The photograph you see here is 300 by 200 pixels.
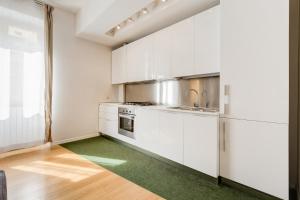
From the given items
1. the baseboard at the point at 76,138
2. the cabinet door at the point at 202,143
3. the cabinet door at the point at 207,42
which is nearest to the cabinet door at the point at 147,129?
the cabinet door at the point at 202,143

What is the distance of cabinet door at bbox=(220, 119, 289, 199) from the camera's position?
151 cm

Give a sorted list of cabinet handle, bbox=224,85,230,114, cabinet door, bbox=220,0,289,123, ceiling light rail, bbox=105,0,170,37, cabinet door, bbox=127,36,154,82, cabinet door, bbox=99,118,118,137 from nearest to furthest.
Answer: cabinet door, bbox=220,0,289,123 → cabinet handle, bbox=224,85,230,114 → ceiling light rail, bbox=105,0,170,37 → cabinet door, bbox=127,36,154,82 → cabinet door, bbox=99,118,118,137

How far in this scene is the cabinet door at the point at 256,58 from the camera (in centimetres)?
150

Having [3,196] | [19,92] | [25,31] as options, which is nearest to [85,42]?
[25,31]

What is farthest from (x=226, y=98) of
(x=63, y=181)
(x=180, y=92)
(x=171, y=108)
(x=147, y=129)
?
(x=63, y=181)

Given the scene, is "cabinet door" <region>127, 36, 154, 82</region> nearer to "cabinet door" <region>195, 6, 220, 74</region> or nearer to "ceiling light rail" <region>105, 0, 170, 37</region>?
"ceiling light rail" <region>105, 0, 170, 37</region>

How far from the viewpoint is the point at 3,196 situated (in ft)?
3.04

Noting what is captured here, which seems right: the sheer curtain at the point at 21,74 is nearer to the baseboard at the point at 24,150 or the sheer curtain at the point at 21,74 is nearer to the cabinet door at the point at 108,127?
the baseboard at the point at 24,150

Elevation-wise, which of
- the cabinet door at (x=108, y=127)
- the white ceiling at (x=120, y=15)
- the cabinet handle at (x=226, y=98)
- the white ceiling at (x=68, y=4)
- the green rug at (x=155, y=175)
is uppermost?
the white ceiling at (x=68, y=4)

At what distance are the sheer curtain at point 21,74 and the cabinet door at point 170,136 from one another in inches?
91.7

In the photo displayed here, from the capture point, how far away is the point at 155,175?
2.13m

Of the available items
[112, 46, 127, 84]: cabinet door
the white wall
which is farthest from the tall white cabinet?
the white wall

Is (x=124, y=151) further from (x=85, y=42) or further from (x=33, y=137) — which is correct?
(x=85, y=42)

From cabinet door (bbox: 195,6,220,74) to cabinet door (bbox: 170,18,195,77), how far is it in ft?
0.30
